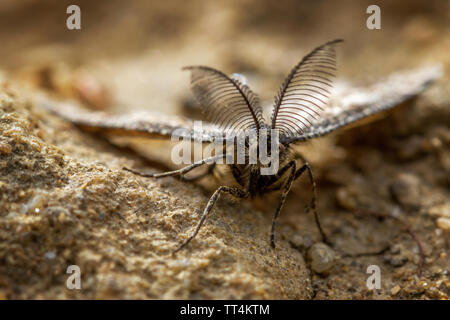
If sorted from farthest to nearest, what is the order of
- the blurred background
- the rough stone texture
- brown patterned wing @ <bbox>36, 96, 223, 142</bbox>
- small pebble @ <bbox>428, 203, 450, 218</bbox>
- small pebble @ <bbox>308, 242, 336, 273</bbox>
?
the blurred background → small pebble @ <bbox>428, 203, 450, 218</bbox> → brown patterned wing @ <bbox>36, 96, 223, 142</bbox> → small pebble @ <bbox>308, 242, 336, 273</bbox> → the rough stone texture

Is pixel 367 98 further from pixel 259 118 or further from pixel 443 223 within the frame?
pixel 259 118

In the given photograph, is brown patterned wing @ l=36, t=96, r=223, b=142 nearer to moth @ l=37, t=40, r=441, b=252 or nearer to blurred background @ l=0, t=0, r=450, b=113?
moth @ l=37, t=40, r=441, b=252

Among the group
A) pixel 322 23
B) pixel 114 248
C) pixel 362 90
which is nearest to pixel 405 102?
pixel 362 90

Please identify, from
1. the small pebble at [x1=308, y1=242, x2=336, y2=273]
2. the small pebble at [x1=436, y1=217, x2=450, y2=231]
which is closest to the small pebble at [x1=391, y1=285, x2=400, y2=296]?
the small pebble at [x1=308, y1=242, x2=336, y2=273]

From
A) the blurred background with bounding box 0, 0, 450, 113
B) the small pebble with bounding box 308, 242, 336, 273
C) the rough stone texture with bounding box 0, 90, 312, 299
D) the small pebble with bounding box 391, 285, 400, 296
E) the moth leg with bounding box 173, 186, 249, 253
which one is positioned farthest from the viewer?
the blurred background with bounding box 0, 0, 450, 113

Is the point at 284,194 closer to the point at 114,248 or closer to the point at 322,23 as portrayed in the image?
the point at 114,248

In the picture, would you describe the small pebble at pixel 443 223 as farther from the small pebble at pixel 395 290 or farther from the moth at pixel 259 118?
the moth at pixel 259 118

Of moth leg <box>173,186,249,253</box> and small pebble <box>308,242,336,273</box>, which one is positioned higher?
moth leg <box>173,186,249,253</box>
